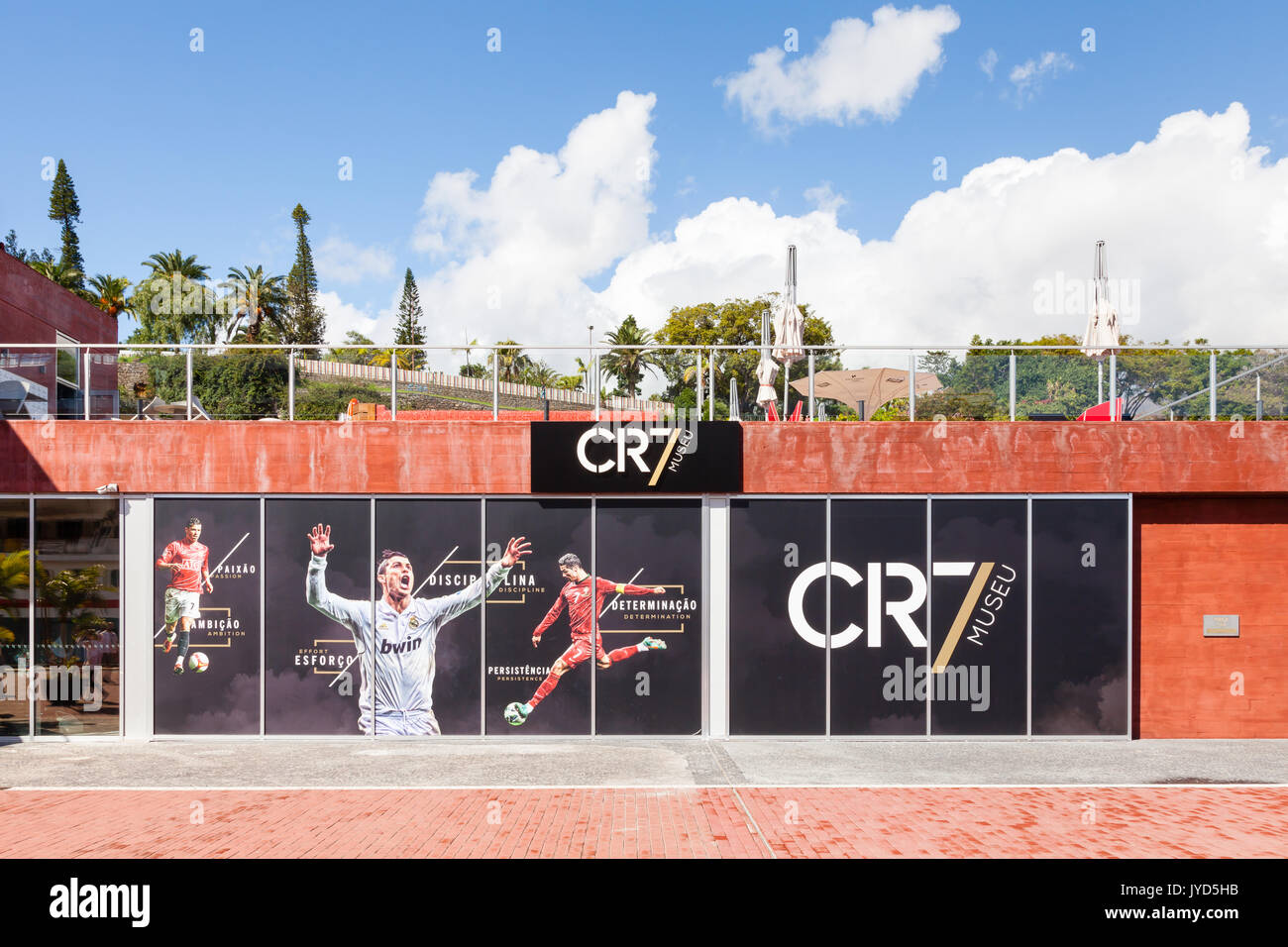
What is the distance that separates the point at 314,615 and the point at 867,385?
33.2 feet

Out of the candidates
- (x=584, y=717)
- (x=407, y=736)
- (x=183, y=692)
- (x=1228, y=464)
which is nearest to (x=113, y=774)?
(x=183, y=692)

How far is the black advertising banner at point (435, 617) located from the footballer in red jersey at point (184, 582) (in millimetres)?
2983

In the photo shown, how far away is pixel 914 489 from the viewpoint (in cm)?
1355

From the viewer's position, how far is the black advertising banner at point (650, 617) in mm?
13406

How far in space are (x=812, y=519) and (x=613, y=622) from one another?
12.3ft

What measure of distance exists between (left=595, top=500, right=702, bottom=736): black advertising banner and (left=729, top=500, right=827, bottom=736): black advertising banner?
674mm

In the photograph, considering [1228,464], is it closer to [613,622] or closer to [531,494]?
[613,622]

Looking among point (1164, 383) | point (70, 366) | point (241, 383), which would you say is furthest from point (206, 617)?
point (1164, 383)

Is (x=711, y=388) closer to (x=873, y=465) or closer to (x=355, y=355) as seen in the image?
(x=873, y=465)

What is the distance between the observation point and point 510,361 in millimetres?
14156

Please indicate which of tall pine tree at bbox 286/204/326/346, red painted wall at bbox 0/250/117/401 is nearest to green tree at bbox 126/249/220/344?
tall pine tree at bbox 286/204/326/346

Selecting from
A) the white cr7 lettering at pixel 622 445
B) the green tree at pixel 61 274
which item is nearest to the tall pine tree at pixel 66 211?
the green tree at pixel 61 274

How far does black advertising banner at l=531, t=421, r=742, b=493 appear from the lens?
13453mm

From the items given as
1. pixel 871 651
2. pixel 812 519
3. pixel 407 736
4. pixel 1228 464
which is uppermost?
pixel 1228 464
